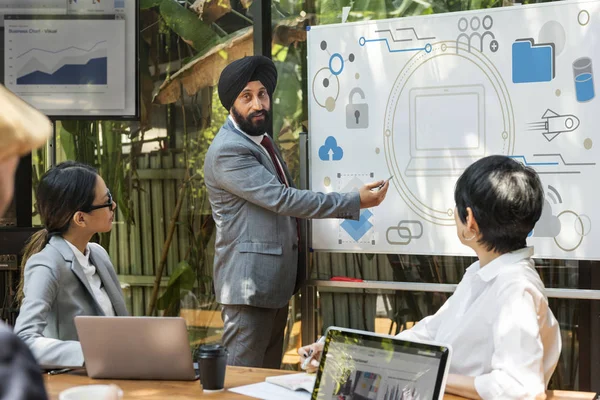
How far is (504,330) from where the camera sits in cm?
188

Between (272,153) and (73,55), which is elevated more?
(73,55)

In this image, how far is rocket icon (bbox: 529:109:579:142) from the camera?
3.57 meters

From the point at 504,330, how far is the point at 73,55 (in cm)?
335

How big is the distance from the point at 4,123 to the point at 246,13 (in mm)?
4088

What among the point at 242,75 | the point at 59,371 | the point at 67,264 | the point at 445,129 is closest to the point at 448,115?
the point at 445,129

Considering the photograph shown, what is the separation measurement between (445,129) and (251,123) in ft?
2.90

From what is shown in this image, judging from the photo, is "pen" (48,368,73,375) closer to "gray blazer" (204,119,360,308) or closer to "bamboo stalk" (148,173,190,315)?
"gray blazer" (204,119,360,308)

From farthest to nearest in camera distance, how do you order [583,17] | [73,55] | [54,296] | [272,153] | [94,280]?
[73,55], [272,153], [583,17], [94,280], [54,296]

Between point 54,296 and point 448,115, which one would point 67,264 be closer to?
point 54,296

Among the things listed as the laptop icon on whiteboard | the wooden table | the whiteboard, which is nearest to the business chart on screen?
the whiteboard

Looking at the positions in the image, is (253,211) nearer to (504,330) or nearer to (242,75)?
(242,75)

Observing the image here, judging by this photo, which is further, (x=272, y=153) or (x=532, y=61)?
(x=272, y=153)

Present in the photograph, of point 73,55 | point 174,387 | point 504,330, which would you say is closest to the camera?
point 504,330

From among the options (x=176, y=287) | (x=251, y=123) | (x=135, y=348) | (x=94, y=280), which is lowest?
(x=176, y=287)
